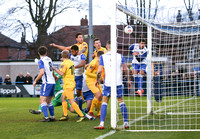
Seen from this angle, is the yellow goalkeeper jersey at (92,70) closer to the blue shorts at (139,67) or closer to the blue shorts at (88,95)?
the blue shorts at (88,95)

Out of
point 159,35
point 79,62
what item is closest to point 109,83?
point 79,62

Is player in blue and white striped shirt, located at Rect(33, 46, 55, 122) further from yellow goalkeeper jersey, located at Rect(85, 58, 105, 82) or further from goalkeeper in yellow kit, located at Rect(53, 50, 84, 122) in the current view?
yellow goalkeeper jersey, located at Rect(85, 58, 105, 82)

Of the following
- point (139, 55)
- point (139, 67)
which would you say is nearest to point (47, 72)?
point (139, 55)

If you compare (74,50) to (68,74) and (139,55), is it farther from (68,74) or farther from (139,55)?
(139,55)

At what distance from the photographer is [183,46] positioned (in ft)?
32.3

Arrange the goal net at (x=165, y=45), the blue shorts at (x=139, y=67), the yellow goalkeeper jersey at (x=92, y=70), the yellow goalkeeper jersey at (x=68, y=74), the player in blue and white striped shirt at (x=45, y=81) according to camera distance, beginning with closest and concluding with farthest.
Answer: the goal net at (x=165, y=45) < the player in blue and white striped shirt at (x=45, y=81) < the yellow goalkeeper jersey at (x=68, y=74) < the yellow goalkeeper jersey at (x=92, y=70) < the blue shorts at (x=139, y=67)

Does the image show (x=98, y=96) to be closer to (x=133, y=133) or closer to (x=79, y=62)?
(x=79, y=62)

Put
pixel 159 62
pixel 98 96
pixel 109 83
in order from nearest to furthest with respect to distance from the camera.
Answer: pixel 109 83, pixel 98 96, pixel 159 62

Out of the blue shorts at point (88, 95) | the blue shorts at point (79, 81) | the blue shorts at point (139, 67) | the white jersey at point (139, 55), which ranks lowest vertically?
the blue shorts at point (88, 95)

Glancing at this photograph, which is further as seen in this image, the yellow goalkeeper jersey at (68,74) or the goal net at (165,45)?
the yellow goalkeeper jersey at (68,74)

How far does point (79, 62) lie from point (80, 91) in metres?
0.89

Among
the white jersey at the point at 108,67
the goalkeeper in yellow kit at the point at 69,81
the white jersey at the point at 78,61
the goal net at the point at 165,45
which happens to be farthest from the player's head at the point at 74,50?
the white jersey at the point at 108,67

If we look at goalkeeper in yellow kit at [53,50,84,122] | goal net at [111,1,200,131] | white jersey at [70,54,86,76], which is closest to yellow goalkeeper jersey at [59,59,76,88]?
goalkeeper in yellow kit at [53,50,84,122]

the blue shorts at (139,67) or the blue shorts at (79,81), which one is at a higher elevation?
the blue shorts at (139,67)
